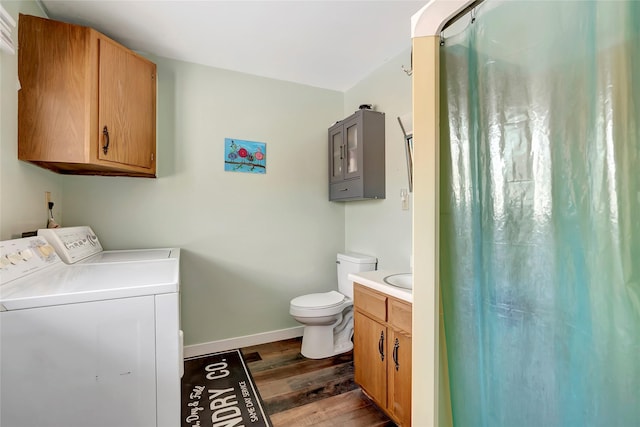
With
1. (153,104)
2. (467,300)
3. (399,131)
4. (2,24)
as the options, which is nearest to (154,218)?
(153,104)

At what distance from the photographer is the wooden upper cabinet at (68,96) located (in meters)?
1.52

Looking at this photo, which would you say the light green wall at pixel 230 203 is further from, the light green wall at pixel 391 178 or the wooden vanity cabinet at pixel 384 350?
the wooden vanity cabinet at pixel 384 350

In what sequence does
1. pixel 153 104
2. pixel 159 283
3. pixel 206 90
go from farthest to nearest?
1. pixel 206 90
2. pixel 153 104
3. pixel 159 283

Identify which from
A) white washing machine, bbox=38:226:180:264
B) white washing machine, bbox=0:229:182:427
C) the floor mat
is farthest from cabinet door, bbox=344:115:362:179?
the floor mat

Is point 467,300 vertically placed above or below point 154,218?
below

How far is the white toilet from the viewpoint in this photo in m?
2.22

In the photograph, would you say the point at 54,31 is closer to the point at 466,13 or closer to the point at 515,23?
the point at 466,13

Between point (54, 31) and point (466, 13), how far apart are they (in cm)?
214

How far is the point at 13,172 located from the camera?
1413mm

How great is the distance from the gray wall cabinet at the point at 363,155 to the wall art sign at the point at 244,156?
0.77 m

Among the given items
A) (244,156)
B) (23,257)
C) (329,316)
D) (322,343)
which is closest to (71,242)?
(23,257)

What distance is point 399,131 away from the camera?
7.25ft

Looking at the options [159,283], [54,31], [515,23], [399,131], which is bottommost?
[159,283]

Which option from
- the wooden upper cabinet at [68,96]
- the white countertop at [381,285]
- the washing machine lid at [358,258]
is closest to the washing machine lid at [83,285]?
the wooden upper cabinet at [68,96]
